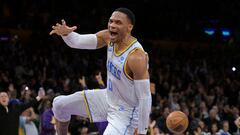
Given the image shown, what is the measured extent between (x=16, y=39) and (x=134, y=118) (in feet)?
35.7

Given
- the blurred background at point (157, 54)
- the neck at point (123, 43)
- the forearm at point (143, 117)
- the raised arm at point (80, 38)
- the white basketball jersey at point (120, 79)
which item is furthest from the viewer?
the blurred background at point (157, 54)

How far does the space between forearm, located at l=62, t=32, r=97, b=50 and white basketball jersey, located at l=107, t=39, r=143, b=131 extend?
0.73 feet

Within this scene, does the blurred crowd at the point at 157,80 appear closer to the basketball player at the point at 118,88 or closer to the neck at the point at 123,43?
the basketball player at the point at 118,88

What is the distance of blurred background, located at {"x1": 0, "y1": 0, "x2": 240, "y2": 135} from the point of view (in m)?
13.3

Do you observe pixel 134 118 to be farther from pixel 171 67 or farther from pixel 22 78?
pixel 171 67

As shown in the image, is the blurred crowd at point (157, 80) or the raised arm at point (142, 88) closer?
the raised arm at point (142, 88)

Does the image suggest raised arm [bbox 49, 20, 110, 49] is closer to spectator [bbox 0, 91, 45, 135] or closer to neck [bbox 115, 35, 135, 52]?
neck [bbox 115, 35, 135, 52]

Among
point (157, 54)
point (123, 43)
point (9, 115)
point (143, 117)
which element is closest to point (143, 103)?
point (143, 117)

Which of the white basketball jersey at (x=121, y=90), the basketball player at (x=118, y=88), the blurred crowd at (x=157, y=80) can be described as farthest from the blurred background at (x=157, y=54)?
the white basketball jersey at (x=121, y=90)

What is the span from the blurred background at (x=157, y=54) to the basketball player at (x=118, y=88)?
3401 mm

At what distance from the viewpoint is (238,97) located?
16141 millimetres

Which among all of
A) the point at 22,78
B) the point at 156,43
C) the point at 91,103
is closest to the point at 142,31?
the point at 156,43

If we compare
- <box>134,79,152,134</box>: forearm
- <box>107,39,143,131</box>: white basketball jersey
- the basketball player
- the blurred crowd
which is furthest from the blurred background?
<box>134,79,152,134</box>: forearm

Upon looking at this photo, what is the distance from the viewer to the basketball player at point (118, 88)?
603cm
